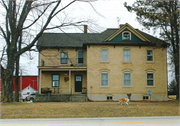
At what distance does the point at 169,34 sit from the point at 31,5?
1392 cm

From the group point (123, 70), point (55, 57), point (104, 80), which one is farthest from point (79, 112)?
point (55, 57)

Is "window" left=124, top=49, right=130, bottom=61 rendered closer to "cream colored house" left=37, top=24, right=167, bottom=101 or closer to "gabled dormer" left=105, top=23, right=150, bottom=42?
"cream colored house" left=37, top=24, right=167, bottom=101

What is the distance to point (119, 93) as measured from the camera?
25.8 meters

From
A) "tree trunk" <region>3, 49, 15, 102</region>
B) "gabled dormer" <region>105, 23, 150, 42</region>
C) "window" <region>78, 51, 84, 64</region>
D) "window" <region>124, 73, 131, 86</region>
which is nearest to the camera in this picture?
"tree trunk" <region>3, 49, 15, 102</region>

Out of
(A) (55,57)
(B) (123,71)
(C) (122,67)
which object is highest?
(A) (55,57)

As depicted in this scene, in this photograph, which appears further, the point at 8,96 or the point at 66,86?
the point at 66,86

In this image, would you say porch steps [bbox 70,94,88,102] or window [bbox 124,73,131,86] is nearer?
porch steps [bbox 70,94,88,102]

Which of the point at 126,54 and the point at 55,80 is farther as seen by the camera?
the point at 55,80

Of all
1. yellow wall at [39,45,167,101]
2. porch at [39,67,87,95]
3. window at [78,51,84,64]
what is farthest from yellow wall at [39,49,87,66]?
yellow wall at [39,45,167,101]

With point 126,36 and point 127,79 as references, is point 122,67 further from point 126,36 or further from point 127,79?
point 126,36

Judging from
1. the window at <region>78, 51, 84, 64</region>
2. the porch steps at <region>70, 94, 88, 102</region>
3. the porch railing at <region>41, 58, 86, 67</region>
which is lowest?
the porch steps at <region>70, 94, 88, 102</region>

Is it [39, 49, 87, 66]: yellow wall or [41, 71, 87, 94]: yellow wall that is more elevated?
[39, 49, 87, 66]: yellow wall

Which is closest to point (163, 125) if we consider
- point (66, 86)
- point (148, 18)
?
point (148, 18)

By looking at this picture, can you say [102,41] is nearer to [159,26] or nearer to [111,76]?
[111,76]
